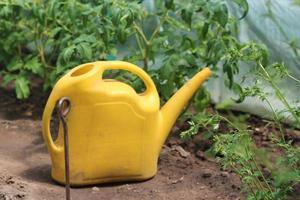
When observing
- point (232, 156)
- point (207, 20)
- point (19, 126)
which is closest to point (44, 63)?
point (19, 126)

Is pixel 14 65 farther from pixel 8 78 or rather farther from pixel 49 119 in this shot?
pixel 49 119

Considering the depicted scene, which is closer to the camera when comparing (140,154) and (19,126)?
(140,154)

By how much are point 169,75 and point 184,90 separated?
0.22m

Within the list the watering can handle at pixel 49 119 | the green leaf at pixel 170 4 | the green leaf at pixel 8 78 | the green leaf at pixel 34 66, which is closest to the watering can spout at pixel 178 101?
the green leaf at pixel 170 4

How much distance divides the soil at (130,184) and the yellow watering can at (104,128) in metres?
0.08

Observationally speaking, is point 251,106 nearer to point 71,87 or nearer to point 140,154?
point 140,154

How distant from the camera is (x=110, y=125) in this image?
3.31 m

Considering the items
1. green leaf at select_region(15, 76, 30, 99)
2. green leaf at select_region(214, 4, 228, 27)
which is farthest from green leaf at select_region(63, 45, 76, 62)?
green leaf at select_region(15, 76, 30, 99)

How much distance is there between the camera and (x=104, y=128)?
331 centimetres

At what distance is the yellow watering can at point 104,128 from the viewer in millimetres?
3262

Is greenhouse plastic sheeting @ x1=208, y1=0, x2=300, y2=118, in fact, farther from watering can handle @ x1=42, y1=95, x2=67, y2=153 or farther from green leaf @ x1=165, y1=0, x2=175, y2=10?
watering can handle @ x1=42, y1=95, x2=67, y2=153

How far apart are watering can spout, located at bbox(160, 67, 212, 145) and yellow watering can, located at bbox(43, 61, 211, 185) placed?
0.05 m

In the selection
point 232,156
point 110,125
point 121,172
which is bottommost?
point 121,172

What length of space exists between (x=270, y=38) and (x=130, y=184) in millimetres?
1400
